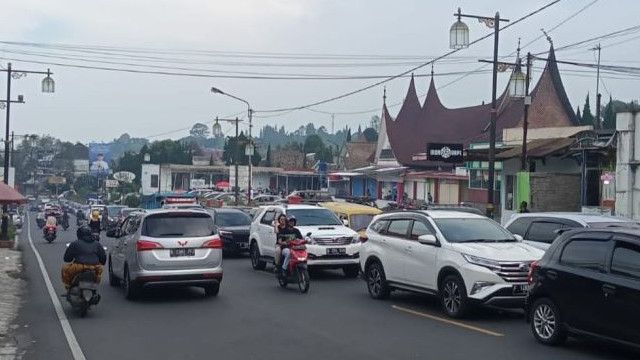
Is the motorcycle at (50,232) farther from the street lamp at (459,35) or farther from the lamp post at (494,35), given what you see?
the street lamp at (459,35)

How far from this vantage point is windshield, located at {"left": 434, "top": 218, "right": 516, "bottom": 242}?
1459 cm

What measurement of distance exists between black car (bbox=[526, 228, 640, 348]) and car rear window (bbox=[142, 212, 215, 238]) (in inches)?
290

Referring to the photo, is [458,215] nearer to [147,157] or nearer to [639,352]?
[639,352]

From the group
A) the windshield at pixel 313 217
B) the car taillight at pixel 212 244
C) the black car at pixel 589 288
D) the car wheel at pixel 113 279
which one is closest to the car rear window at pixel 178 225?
the car taillight at pixel 212 244

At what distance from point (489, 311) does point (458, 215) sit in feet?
6.19

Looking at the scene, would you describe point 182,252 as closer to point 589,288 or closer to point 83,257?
point 83,257

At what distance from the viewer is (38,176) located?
146 metres

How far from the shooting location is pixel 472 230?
14898 millimetres

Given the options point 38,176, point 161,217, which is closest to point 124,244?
point 161,217

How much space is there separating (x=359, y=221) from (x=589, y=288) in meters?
15.0

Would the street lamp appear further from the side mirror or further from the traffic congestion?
the side mirror

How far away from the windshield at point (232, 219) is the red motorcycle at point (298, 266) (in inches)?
367

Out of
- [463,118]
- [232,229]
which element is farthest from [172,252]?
[463,118]

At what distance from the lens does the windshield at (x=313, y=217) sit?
21.8 meters
